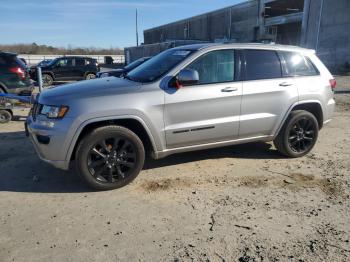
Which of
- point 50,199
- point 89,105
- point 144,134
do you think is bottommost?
point 50,199

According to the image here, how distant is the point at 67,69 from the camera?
20.4 metres

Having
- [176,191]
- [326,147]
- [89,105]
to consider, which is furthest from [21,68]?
[326,147]

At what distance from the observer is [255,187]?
4.65 meters

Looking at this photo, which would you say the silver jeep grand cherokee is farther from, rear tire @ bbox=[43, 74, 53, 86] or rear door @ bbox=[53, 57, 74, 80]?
rear door @ bbox=[53, 57, 74, 80]

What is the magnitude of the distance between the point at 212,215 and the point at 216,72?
208 cm

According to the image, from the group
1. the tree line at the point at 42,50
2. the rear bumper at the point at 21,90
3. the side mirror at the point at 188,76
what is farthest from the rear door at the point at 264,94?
the tree line at the point at 42,50

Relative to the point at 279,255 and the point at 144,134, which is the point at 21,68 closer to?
the point at 144,134

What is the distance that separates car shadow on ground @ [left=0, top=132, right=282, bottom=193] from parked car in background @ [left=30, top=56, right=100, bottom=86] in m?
13.8

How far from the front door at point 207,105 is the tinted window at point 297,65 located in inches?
38.0

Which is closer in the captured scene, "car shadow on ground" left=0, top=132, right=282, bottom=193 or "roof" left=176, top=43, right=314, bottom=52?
"car shadow on ground" left=0, top=132, right=282, bottom=193

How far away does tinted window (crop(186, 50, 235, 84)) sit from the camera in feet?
16.1

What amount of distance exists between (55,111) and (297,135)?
3.73m

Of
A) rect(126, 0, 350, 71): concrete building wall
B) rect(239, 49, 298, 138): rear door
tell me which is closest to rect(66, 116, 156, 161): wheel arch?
rect(239, 49, 298, 138): rear door

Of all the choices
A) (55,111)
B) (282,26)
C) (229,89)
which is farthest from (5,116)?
(282,26)
